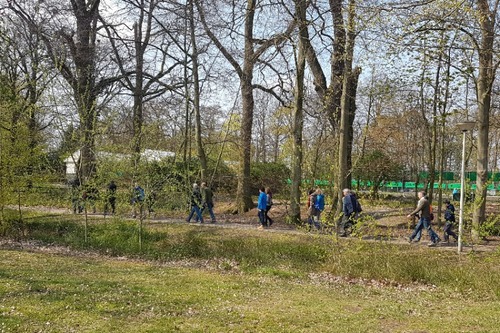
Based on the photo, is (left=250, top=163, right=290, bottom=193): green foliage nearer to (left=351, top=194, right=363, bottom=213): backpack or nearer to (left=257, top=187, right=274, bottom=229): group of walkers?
(left=257, top=187, right=274, bottom=229): group of walkers

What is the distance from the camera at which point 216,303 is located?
308 inches

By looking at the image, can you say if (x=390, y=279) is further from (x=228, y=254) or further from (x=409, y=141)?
Result: (x=409, y=141)

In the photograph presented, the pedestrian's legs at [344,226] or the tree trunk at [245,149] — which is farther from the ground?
the tree trunk at [245,149]

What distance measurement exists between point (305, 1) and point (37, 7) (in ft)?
47.5

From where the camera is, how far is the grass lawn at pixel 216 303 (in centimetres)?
638

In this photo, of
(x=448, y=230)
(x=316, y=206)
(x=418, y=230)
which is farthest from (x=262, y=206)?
(x=448, y=230)

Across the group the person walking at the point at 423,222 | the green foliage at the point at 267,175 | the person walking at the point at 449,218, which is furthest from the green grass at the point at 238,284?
the green foliage at the point at 267,175

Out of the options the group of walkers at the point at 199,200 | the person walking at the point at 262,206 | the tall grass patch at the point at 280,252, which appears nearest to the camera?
the tall grass patch at the point at 280,252

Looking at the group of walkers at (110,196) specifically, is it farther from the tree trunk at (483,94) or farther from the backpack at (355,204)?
the tree trunk at (483,94)

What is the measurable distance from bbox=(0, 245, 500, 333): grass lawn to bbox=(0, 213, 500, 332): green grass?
0.02 meters

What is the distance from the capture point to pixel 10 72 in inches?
865

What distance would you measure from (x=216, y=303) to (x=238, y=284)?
1.88 m

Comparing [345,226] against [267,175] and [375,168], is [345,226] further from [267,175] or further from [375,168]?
[375,168]

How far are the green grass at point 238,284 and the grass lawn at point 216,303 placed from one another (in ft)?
0.07
